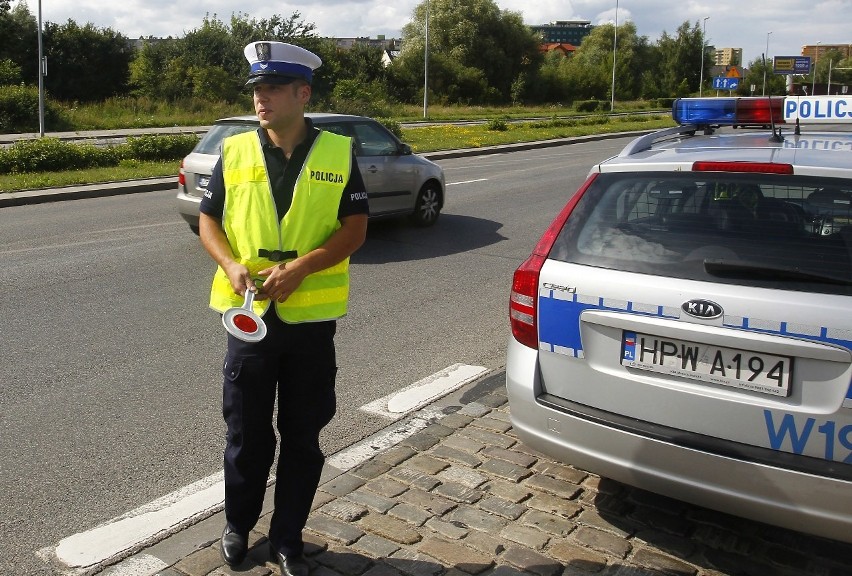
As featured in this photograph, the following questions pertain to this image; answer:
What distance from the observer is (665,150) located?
3.98 m

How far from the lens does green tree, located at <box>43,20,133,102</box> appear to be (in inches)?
1971

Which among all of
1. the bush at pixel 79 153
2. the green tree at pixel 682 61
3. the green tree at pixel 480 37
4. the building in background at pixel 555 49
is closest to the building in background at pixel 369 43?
the green tree at pixel 480 37

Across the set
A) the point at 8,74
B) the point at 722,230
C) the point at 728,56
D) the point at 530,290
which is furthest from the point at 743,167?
the point at 728,56

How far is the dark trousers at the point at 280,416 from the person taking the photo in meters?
3.14

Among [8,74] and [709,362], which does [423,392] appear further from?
[8,74]

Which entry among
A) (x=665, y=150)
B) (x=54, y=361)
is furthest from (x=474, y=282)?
(x=665, y=150)

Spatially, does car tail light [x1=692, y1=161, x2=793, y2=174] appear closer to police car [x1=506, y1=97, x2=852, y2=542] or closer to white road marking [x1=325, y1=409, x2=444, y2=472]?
police car [x1=506, y1=97, x2=852, y2=542]

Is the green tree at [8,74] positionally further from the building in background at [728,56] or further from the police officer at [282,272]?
the building in background at [728,56]

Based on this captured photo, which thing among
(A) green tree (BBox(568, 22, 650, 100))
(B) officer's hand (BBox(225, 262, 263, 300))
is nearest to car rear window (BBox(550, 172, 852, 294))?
(B) officer's hand (BBox(225, 262, 263, 300))

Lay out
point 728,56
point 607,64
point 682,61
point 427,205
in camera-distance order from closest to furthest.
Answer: point 427,205 < point 607,64 < point 682,61 < point 728,56

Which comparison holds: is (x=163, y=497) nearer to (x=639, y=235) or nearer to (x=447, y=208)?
(x=639, y=235)

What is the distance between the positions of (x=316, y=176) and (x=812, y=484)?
2.01 m

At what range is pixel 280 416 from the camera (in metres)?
3.32

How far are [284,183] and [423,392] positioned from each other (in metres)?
2.44
